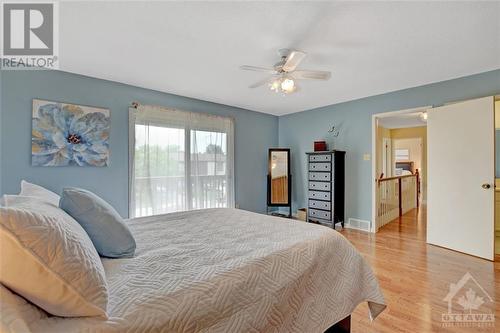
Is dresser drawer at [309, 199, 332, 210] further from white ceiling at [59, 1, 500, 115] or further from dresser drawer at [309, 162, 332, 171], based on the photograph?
white ceiling at [59, 1, 500, 115]

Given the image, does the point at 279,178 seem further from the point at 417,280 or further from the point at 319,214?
the point at 417,280

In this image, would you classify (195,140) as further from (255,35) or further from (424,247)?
(424,247)

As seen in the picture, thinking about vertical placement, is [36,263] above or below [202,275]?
above

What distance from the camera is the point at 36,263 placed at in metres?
0.65

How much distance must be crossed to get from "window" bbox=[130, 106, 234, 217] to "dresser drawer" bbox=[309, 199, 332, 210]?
5.01 feet

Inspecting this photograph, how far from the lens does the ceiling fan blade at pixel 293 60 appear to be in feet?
6.86

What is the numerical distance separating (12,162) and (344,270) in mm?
3483

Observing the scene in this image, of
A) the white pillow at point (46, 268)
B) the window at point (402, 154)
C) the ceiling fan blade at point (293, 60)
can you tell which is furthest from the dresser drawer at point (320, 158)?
the window at point (402, 154)

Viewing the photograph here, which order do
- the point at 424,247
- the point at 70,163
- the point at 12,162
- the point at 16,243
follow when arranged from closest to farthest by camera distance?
the point at 16,243 → the point at 12,162 → the point at 70,163 → the point at 424,247

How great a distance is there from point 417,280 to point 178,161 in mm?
3430

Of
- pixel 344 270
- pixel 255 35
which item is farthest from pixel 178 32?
pixel 344 270

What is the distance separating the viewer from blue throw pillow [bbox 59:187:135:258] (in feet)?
3.72

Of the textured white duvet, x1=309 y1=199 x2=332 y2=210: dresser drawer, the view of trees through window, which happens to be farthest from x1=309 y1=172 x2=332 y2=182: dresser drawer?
the textured white duvet

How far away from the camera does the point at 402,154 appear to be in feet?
27.0
